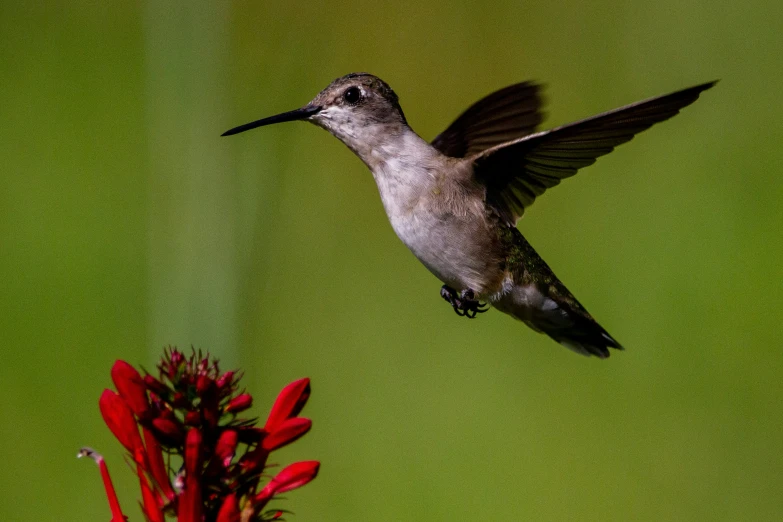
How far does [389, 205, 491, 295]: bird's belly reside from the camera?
1885mm

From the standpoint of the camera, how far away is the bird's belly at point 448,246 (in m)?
1.88

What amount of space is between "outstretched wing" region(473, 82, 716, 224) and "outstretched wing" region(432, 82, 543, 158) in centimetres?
24

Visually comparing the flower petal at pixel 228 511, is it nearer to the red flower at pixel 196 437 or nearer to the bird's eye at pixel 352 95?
the red flower at pixel 196 437

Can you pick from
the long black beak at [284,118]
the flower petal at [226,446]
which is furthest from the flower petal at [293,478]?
the long black beak at [284,118]

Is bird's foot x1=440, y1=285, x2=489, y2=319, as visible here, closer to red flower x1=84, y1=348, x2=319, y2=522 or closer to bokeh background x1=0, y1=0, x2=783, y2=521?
bokeh background x1=0, y1=0, x2=783, y2=521

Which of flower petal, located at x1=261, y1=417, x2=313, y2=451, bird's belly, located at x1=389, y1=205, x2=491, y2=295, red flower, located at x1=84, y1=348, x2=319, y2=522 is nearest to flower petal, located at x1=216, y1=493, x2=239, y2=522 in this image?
red flower, located at x1=84, y1=348, x2=319, y2=522

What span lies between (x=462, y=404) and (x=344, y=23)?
206 centimetres

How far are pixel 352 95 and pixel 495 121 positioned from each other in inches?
18.4

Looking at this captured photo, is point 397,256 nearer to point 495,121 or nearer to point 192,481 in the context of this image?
point 495,121

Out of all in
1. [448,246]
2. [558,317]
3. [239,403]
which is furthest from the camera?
[558,317]

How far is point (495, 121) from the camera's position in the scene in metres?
2.39

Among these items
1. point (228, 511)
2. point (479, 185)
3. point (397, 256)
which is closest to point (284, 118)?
point (479, 185)

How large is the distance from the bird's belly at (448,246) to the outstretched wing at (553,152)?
137 mm

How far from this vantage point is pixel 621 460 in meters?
3.17
